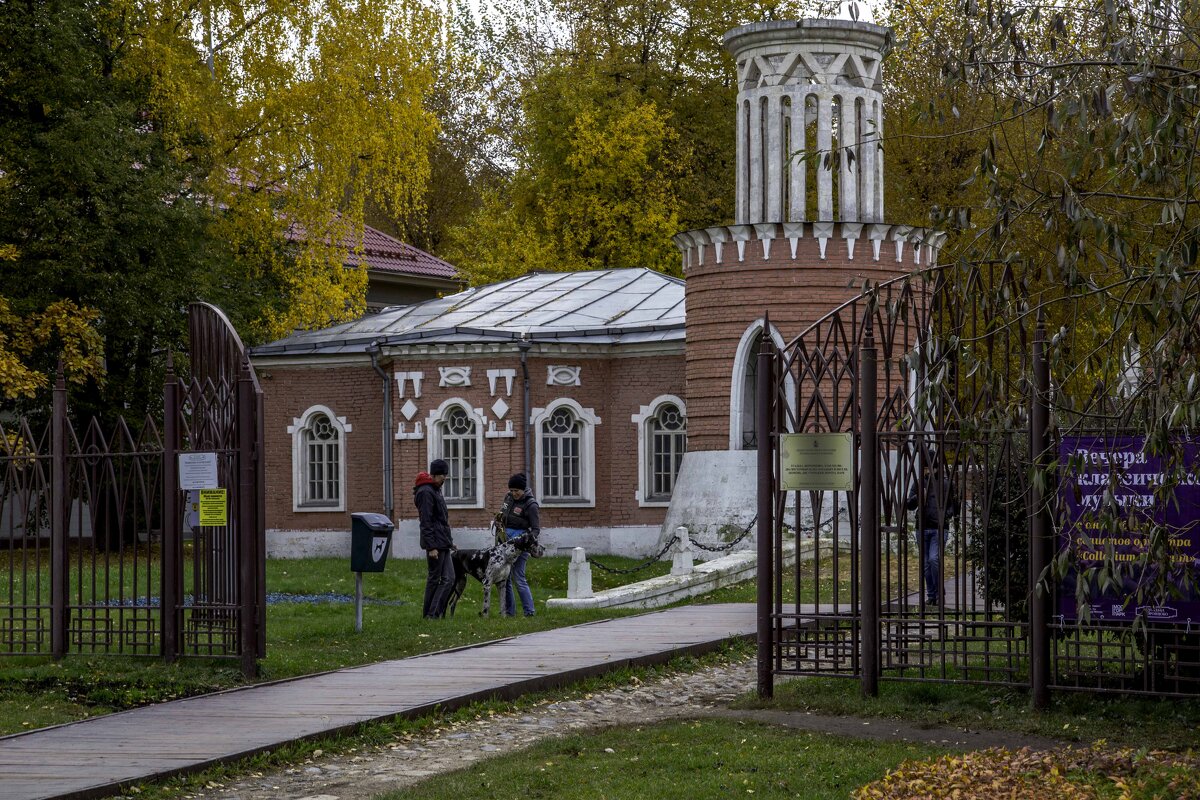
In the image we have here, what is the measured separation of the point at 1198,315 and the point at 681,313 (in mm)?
23702

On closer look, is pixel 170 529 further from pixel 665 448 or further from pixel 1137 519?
pixel 665 448

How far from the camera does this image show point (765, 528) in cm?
1167

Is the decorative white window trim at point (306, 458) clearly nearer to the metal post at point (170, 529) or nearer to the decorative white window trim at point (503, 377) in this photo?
the decorative white window trim at point (503, 377)

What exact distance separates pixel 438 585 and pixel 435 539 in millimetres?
671

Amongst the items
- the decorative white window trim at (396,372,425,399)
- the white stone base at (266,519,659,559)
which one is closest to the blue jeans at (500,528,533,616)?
the white stone base at (266,519,659,559)

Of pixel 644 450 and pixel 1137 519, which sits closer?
pixel 1137 519

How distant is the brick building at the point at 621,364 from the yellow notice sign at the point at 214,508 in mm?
12735

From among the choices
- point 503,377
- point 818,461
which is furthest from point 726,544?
point 818,461

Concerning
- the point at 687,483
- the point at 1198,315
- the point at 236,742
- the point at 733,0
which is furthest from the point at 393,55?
the point at 1198,315

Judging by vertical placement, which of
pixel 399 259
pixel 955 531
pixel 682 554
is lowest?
pixel 682 554

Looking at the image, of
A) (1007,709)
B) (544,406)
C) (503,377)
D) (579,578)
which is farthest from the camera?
(544,406)

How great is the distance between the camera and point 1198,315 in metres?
7.63

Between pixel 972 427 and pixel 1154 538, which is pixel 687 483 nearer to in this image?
pixel 972 427

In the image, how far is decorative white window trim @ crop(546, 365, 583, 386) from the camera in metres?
30.5
